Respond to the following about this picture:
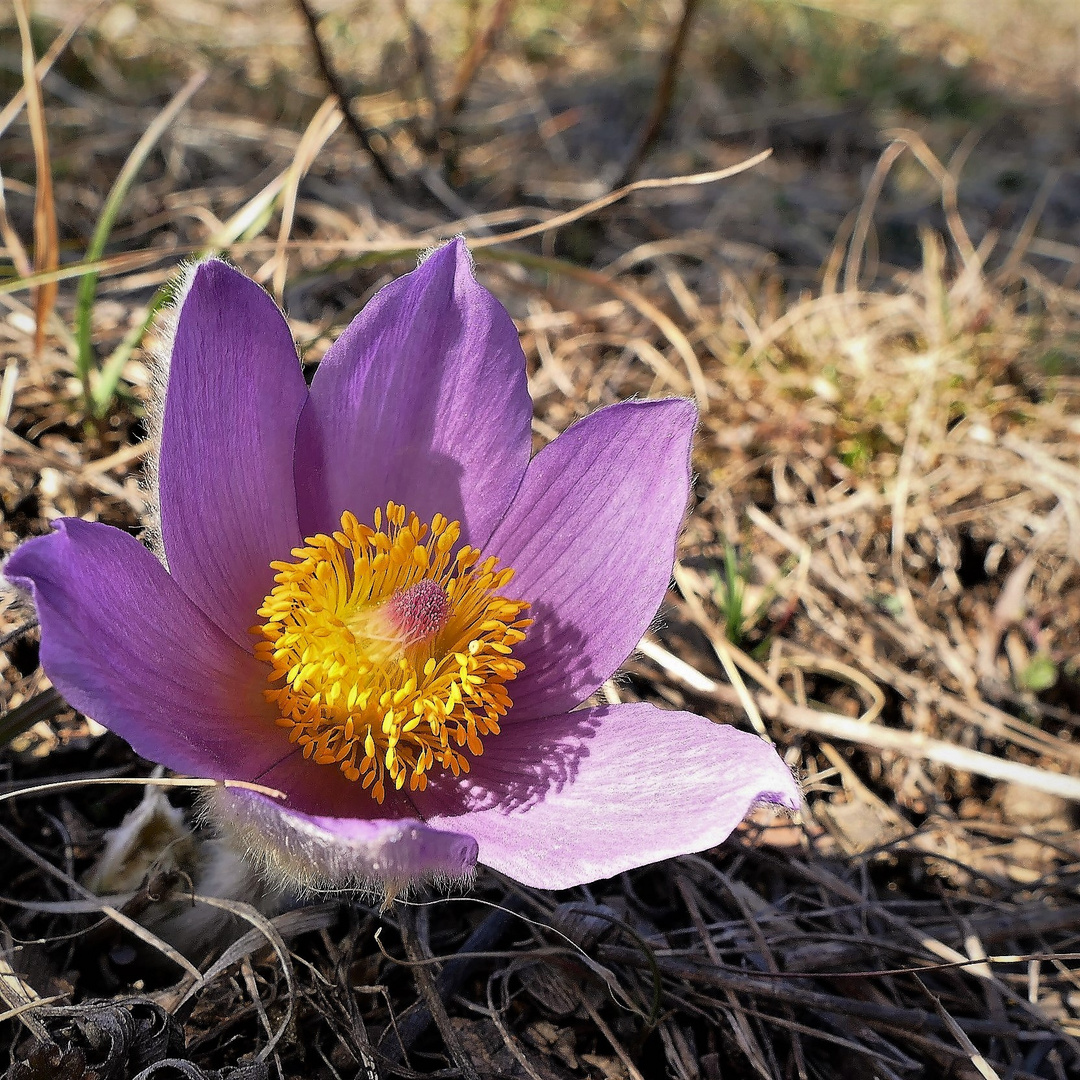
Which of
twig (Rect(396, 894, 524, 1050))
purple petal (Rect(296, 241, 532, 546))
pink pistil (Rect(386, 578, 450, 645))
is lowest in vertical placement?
twig (Rect(396, 894, 524, 1050))

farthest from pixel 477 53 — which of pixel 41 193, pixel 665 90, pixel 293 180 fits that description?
pixel 41 193

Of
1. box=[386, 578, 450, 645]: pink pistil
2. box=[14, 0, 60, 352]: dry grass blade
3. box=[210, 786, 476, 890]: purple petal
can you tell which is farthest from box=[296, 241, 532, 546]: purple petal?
box=[14, 0, 60, 352]: dry grass blade

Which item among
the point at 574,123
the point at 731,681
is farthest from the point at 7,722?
the point at 574,123

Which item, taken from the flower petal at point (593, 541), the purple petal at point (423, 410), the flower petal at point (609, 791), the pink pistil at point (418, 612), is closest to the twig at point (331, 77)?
the purple petal at point (423, 410)

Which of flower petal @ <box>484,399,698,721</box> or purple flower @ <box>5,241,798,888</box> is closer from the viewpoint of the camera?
purple flower @ <box>5,241,798,888</box>

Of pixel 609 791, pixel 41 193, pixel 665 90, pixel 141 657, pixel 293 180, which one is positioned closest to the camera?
pixel 141 657

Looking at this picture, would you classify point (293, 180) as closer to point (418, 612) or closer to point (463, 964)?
→ point (418, 612)

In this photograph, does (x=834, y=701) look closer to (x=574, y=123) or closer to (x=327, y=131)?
(x=327, y=131)

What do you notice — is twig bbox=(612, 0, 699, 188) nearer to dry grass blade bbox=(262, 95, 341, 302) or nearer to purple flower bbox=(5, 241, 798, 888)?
dry grass blade bbox=(262, 95, 341, 302)
